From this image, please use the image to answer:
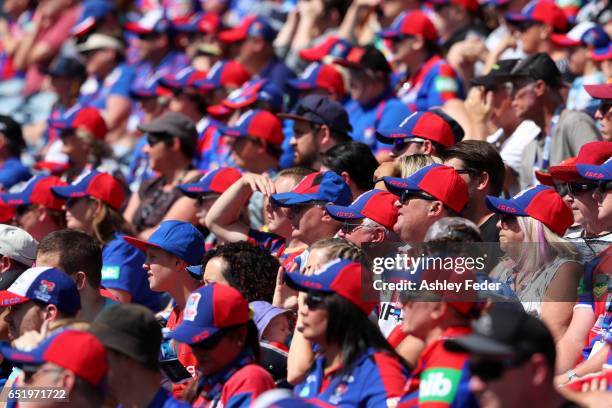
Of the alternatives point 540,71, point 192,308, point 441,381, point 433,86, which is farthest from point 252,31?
point 441,381

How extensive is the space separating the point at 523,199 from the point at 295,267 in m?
1.19

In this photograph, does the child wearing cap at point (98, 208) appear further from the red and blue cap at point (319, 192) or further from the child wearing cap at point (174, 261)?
the red and blue cap at point (319, 192)

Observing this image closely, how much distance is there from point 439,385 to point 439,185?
1955mm

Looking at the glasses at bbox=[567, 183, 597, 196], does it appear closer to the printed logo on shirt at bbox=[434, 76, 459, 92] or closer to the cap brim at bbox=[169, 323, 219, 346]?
the cap brim at bbox=[169, 323, 219, 346]

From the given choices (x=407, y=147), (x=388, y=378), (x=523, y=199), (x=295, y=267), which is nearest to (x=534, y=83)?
(x=407, y=147)

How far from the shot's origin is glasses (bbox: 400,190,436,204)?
635 centimetres

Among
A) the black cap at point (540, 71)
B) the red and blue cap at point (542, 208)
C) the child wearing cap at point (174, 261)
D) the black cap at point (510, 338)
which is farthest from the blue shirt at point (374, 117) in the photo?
the black cap at point (510, 338)

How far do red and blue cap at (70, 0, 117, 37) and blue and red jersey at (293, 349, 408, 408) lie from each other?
9038 mm

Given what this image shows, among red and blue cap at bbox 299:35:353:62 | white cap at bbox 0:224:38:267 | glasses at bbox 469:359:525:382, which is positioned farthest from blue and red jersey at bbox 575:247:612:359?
red and blue cap at bbox 299:35:353:62

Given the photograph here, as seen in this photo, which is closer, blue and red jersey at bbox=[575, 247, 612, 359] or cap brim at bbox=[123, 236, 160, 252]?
blue and red jersey at bbox=[575, 247, 612, 359]

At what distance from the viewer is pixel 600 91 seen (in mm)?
7262

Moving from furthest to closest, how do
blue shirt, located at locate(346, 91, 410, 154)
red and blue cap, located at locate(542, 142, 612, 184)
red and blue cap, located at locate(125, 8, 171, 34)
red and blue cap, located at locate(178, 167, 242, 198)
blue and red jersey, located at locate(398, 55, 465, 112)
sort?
red and blue cap, located at locate(125, 8, 171, 34), blue and red jersey, located at locate(398, 55, 465, 112), blue shirt, located at locate(346, 91, 410, 154), red and blue cap, located at locate(178, 167, 242, 198), red and blue cap, located at locate(542, 142, 612, 184)

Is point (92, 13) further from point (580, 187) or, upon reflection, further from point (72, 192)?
point (580, 187)

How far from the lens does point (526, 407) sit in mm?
3926
